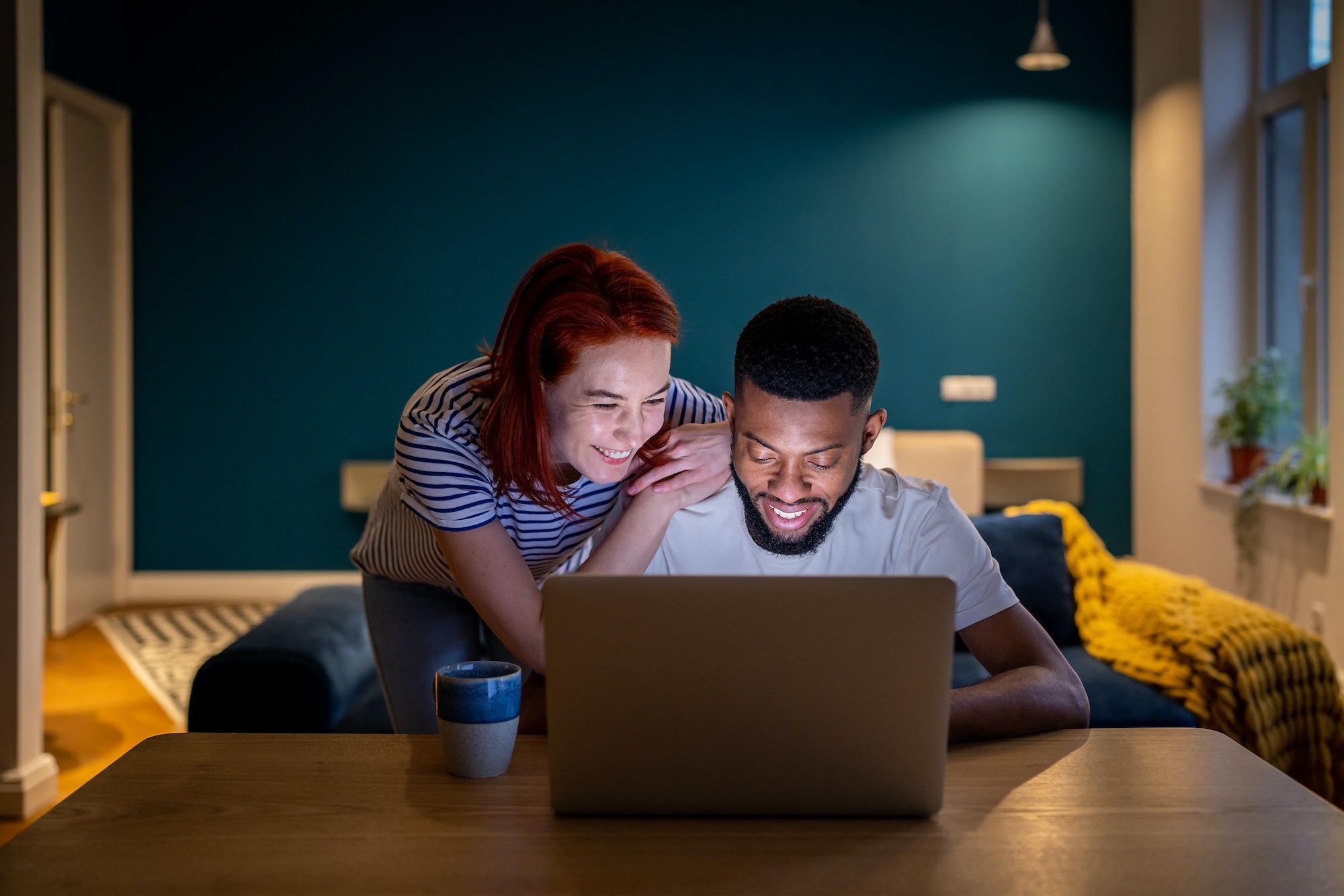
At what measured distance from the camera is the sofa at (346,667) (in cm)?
216

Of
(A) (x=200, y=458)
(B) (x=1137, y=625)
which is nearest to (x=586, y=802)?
(B) (x=1137, y=625)

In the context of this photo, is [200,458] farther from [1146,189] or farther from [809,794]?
[809,794]

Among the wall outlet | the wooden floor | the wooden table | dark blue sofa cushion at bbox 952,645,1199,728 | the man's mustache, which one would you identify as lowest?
the wooden floor

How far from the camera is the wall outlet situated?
5.59 m

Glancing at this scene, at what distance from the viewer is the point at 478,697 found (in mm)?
1159

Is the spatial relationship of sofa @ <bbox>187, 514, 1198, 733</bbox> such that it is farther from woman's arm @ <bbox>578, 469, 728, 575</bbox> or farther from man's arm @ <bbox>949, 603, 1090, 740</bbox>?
woman's arm @ <bbox>578, 469, 728, 575</bbox>

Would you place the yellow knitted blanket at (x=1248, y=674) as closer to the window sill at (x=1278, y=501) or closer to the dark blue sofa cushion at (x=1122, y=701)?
the dark blue sofa cushion at (x=1122, y=701)

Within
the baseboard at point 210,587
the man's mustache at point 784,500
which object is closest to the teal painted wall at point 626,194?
the baseboard at point 210,587

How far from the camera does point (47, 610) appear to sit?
5.01 m

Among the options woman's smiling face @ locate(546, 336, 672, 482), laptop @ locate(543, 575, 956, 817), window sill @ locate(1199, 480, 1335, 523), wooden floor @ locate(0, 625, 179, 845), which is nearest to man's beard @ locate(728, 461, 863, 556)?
woman's smiling face @ locate(546, 336, 672, 482)

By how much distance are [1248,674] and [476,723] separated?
1876mm

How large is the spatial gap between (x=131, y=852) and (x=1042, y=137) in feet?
17.8

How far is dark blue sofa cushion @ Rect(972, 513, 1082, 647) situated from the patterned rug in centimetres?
253

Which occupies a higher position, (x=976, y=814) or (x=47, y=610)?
(x=976, y=814)
